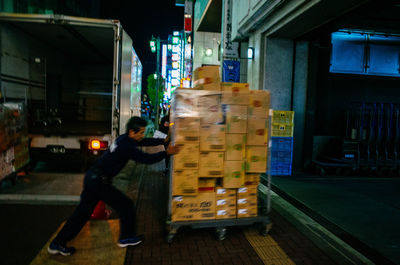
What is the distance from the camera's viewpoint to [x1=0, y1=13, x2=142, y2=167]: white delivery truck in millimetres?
6883

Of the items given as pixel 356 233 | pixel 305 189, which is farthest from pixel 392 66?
pixel 356 233

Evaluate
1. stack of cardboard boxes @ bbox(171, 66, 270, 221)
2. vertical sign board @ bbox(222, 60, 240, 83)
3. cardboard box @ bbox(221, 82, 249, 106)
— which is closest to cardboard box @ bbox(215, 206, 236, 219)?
stack of cardboard boxes @ bbox(171, 66, 270, 221)

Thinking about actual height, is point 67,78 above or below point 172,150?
above

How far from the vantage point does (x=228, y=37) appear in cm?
1149

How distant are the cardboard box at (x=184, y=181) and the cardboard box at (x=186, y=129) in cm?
46

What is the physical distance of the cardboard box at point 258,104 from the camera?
4.15 meters

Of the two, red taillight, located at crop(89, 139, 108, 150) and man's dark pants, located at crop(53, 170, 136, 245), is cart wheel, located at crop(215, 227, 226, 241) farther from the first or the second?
red taillight, located at crop(89, 139, 108, 150)

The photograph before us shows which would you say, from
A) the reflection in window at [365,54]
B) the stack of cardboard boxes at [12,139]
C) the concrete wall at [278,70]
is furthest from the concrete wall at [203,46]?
the stack of cardboard boxes at [12,139]

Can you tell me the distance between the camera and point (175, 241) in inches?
158

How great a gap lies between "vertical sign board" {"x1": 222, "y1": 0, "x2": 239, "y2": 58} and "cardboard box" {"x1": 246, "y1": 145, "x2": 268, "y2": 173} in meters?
7.79

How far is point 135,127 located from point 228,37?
903 cm

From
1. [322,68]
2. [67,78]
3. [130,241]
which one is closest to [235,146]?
[130,241]

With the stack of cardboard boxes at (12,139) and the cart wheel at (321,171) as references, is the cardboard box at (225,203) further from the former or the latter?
the cart wheel at (321,171)

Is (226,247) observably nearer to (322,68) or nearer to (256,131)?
(256,131)
